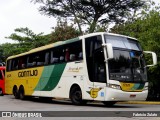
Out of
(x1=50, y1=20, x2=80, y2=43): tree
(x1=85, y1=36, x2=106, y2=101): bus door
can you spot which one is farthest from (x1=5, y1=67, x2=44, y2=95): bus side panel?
(x1=50, y1=20, x2=80, y2=43): tree

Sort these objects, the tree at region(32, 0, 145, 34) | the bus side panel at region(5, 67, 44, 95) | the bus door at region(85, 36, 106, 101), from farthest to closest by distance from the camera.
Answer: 1. the tree at region(32, 0, 145, 34)
2. the bus side panel at region(5, 67, 44, 95)
3. the bus door at region(85, 36, 106, 101)

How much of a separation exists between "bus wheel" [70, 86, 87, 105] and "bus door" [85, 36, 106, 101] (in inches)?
41.0

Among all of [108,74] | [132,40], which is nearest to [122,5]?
[132,40]

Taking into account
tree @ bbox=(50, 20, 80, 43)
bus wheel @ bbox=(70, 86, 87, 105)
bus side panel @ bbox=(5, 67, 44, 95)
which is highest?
tree @ bbox=(50, 20, 80, 43)

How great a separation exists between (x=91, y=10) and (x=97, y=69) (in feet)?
55.6

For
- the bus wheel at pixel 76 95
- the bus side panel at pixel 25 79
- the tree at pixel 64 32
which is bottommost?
the bus wheel at pixel 76 95

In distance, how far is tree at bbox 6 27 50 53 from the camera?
4528 cm

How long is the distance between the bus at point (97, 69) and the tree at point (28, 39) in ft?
79.6

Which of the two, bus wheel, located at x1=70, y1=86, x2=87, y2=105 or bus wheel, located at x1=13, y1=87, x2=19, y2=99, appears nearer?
bus wheel, located at x1=70, y1=86, x2=87, y2=105

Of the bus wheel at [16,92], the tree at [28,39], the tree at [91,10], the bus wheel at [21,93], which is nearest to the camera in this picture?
the bus wheel at [21,93]

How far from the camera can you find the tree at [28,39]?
4528 cm

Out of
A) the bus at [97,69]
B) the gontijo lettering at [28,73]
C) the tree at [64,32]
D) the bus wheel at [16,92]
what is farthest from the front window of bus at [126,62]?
the tree at [64,32]

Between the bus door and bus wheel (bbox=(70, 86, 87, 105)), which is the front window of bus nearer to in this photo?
the bus door

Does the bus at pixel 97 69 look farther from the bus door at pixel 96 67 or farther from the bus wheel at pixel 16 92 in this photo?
the bus wheel at pixel 16 92
